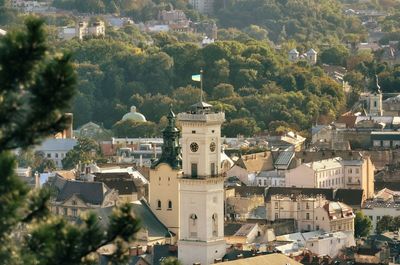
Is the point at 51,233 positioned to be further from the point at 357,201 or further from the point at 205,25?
the point at 205,25

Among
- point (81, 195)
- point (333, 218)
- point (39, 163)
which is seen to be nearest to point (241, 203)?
point (333, 218)

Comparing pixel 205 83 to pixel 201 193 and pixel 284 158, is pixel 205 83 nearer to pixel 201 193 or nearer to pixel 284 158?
pixel 284 158

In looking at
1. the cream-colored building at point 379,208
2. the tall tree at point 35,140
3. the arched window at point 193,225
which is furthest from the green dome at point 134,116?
the tall tree at point 35,140

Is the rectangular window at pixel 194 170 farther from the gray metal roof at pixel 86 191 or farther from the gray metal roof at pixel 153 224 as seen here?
the gray metal roof at pixel 86 191

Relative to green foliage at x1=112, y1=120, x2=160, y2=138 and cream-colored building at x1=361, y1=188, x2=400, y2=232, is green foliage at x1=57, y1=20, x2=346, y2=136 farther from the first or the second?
cream-colored building at x1=361, y1=188, x2=400, y2=232

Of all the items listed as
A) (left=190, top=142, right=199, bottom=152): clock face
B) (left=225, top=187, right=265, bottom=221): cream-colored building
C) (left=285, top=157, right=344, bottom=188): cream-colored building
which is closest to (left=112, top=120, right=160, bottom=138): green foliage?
(left=285, top=157, right=344, bottom=188): cream-colored building

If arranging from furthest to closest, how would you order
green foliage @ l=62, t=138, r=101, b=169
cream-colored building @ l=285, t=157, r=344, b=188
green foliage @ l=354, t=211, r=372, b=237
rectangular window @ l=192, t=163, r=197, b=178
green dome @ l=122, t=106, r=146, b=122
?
green dome @ l=122, t=106, r=146, b=122
green foliage @ l=62, t=138, r=101, b=169
cream-colored building @ l=285, t=157, r=344, b=188
green foliage @ l=354, t=211, r=372, b=237
rectangular window @ l=192, t=163, r=197, b=178
